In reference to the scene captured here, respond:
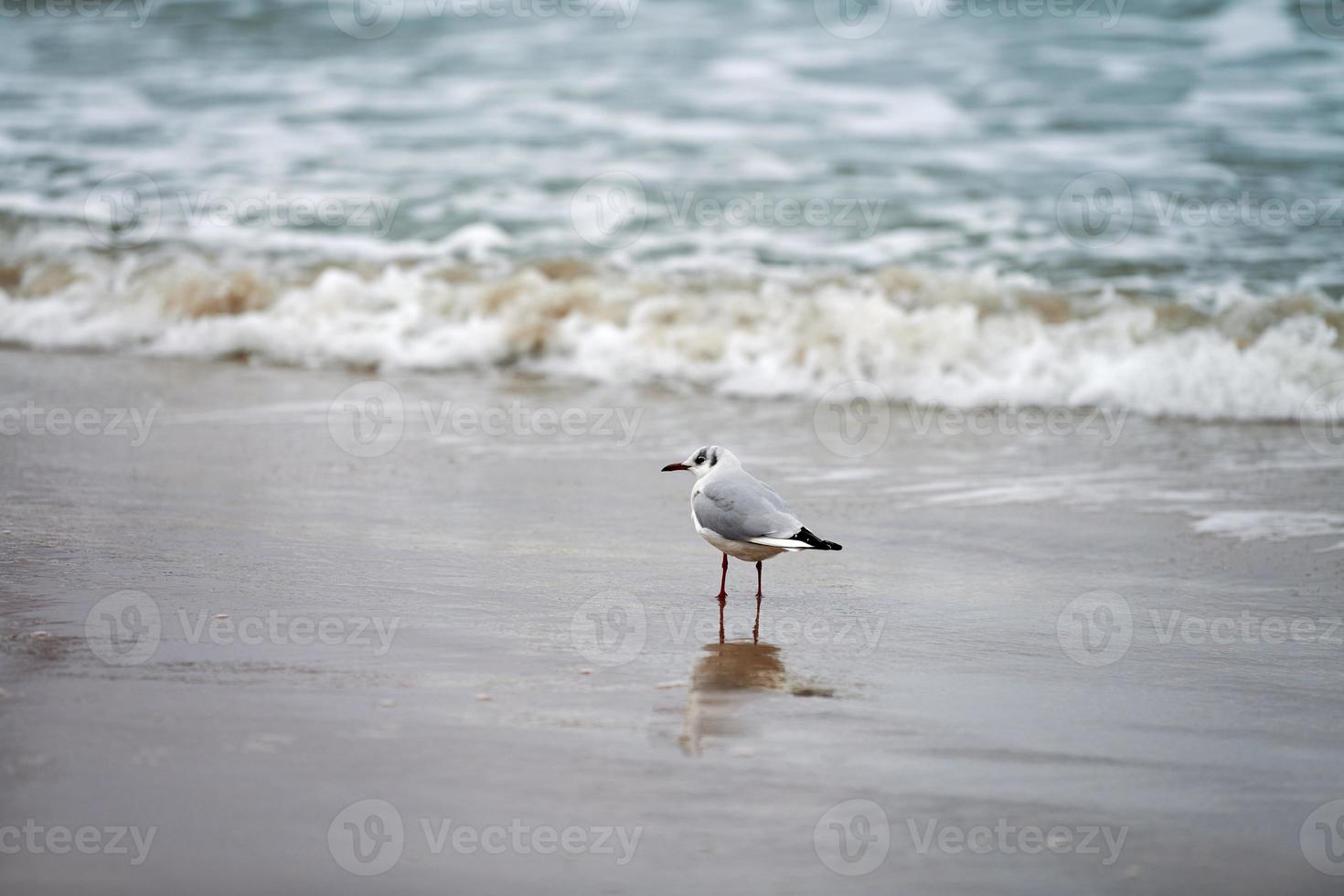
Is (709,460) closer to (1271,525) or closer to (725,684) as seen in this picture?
(725,684)

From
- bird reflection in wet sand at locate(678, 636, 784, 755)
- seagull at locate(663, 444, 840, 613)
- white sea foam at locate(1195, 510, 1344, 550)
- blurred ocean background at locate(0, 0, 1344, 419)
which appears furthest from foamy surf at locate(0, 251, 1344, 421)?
bird reflection in wet sand at locate(678, 636, 784, 755)

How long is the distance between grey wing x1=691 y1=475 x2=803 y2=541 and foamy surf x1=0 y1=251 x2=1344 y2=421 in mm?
4427

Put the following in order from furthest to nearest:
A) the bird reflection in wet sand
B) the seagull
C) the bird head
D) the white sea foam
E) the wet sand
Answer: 1. the white sea foam
2. the bird head
3. the seagull
4. the bird reflection in wet sand
5. the wet sand

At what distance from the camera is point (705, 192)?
43.6 ft

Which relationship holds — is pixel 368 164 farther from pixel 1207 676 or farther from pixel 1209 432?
pixel 1207 676

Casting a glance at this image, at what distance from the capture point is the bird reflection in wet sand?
3654mm

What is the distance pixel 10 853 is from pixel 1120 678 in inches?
114

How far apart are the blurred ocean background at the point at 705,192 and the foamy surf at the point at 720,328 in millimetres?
28

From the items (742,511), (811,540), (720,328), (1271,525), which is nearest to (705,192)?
(720,328)

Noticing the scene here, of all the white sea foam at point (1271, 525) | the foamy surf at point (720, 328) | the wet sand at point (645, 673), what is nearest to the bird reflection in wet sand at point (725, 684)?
the wet sand at point (645, 673)

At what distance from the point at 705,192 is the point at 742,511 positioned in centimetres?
904

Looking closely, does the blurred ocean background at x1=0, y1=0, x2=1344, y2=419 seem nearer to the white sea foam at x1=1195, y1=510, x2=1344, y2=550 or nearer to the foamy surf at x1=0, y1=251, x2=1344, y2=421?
the foamy surf at x1=0, y1=251, x2=1344, y2=421

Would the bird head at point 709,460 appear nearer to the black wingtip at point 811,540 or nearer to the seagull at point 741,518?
the seagull at point 741,518

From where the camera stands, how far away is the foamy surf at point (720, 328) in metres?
8.95
